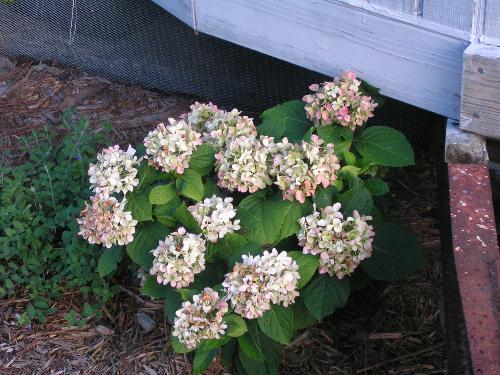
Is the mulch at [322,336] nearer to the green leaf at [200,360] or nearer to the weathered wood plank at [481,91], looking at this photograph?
the green leaf at [200,360]

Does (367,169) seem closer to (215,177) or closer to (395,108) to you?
(215,177)

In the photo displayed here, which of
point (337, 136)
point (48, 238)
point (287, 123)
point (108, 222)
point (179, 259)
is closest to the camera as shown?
point (179, 259)

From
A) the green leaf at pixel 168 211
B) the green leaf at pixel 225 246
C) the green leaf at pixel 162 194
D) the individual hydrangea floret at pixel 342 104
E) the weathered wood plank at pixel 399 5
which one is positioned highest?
the weathered wood plank at pixel 399 5

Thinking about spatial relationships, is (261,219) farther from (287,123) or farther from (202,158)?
(287,123)

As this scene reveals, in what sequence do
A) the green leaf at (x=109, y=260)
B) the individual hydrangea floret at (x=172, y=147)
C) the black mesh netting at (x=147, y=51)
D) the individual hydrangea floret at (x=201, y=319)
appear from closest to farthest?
the individual hydrangea floret at (x=201, y=319) < the individual hydrangea floret at (x=172, y=147) < the green leaf at (x=109, y=260) < the black mesh netting at (x=147, y=51)

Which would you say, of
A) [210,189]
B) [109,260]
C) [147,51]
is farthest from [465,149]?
[147,51]

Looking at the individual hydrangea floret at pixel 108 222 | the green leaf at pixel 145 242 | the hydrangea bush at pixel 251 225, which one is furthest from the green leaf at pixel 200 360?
the individual hydrangea floret at pixel 108 222

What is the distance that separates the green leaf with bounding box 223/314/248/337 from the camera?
2.11 meters

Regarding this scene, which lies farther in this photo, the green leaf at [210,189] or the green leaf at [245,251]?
the green leaf at [210,189]

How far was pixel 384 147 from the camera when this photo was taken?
247 centimetres

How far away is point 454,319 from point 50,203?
1.73 meters

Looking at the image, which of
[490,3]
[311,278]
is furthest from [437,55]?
[311,278]

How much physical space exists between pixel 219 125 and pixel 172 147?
25 cm

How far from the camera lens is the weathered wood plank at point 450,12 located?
7.39 ft
